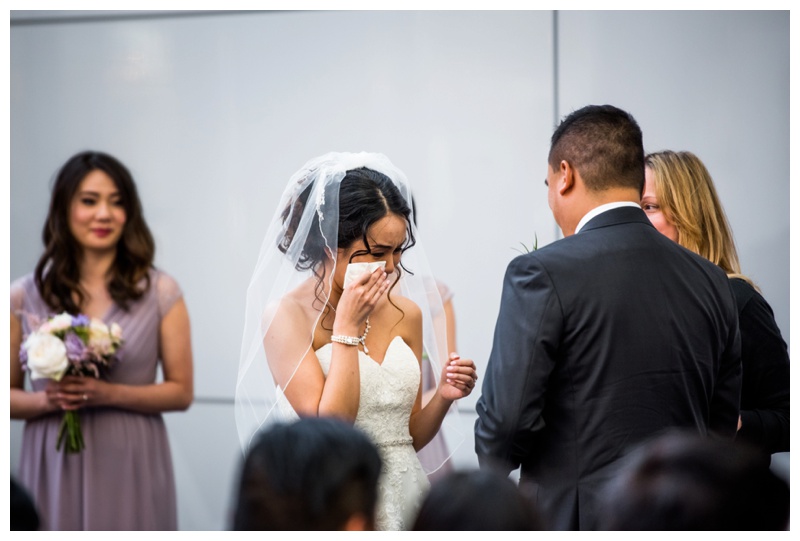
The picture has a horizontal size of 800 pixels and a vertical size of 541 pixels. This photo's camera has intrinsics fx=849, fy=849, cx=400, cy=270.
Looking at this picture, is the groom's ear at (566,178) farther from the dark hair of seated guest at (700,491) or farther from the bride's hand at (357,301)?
the dark hair of seated guest at (700,491)

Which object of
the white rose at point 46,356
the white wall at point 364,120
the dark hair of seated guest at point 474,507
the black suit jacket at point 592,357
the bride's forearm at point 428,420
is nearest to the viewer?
the dark hair of seated guest at point 474,507

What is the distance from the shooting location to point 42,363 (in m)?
3.01

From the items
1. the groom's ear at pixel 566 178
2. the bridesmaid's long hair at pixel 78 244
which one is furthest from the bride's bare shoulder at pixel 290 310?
the bridesmaid's long hair at pixel 78 244

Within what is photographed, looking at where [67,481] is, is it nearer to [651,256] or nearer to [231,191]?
[231,191]

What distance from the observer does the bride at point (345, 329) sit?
2.34 meters

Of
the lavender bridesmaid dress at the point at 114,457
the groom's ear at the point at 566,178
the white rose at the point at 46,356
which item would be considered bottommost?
the lavender bridesmaid dress at the point at 114,457

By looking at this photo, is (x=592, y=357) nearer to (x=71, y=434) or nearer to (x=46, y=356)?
(x=46, y=356)

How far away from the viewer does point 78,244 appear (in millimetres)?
3375

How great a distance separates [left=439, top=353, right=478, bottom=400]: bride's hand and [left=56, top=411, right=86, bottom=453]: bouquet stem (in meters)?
1.58

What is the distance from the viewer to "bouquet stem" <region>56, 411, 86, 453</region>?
10.5 ft

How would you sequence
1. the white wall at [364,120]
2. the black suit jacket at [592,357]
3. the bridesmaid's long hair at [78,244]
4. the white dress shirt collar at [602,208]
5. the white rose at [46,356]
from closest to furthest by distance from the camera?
the black suit jacket at [592,357] < the white dress shirt collar at [602,208] < the white rose at [46,356] < the bridesmaid's long hair at [78,244] < the white wall at [364,120]

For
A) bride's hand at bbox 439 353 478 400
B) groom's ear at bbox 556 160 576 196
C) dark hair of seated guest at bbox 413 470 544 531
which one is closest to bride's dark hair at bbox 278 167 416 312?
bride's hand at bbox 439 353 478 400
